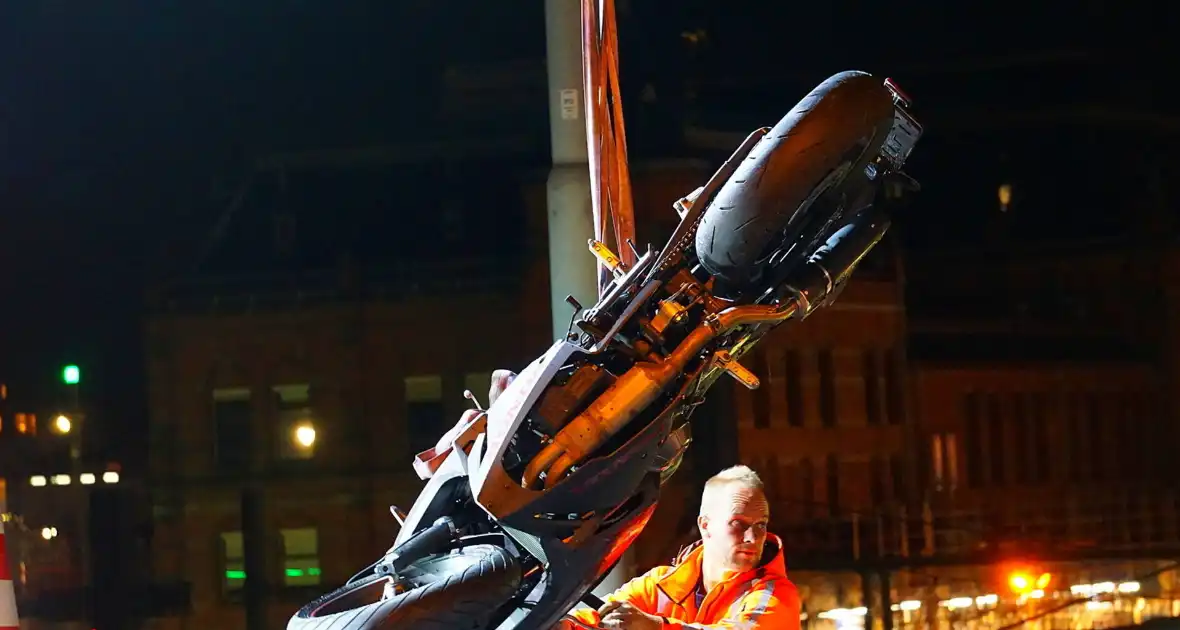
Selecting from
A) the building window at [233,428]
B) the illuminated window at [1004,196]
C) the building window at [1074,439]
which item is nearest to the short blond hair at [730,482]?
the illuminated window at [1004,196]

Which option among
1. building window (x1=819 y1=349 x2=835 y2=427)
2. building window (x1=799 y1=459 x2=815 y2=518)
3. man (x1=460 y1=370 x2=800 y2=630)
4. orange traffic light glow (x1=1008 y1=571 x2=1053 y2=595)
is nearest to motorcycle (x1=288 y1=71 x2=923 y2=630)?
man (x1=460 y1=370 x2=800 y2=630)

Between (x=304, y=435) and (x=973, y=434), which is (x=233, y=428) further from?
(x=973, y=434)

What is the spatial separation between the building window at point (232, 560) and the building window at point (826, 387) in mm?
10091

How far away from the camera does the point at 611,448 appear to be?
236 centimetres

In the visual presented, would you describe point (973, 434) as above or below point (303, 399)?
below

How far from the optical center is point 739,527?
2859 mm

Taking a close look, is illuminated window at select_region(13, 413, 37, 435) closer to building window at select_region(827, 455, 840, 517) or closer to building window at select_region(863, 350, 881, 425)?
building window at select_region(827, 455, 840, 517)

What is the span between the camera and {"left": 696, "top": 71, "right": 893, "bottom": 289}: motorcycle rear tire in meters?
2.22

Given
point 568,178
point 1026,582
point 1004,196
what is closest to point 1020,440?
point 1004,196

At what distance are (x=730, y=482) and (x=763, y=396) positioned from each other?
16641mm

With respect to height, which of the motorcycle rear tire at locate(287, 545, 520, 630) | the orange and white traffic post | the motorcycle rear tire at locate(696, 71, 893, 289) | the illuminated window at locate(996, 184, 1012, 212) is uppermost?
the illuminated window at locate(996, 184, 1012, 212)

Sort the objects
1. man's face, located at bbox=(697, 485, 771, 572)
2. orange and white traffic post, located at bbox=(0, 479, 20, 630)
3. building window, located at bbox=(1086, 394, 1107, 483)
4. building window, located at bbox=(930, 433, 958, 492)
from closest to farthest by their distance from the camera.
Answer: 1. man's face, located at bbox=(697, 485, 771, 572)
2. orange and white traffic post, located at bbox=(0, 479, 20, 630)
3. building window, located at bbox=(930, 433, 958, 492)
4. building window, located at bbox=(1086, 394, 1107, 483)

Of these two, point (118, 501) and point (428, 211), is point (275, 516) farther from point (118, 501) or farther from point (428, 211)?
point (428, 211)

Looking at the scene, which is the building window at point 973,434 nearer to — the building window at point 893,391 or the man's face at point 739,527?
the building window at point 893,391
